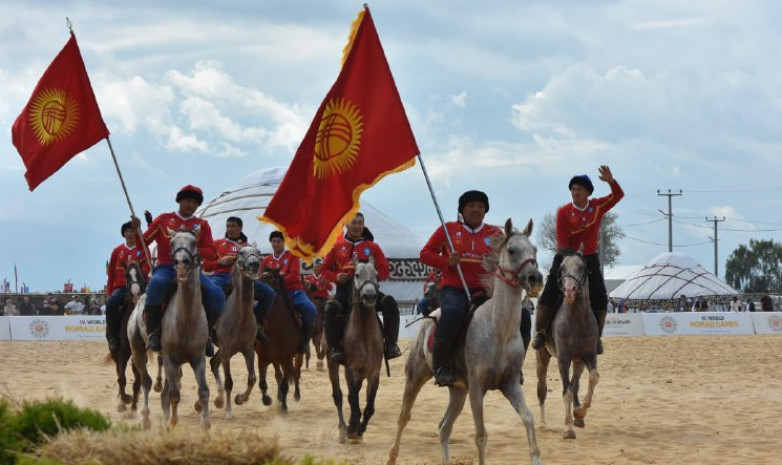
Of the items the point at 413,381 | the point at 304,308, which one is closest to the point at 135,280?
the point at 304,308

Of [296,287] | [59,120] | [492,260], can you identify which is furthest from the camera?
[296,287]

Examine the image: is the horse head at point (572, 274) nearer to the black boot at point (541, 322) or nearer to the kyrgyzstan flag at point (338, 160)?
the black boot at point (541, 322)

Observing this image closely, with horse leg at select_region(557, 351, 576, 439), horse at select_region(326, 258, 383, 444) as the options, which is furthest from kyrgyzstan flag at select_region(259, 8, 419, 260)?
horse leg at select_region(557, 351, 576, 439)

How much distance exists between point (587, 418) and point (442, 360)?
5204 mm

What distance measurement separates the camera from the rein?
842 centimetres

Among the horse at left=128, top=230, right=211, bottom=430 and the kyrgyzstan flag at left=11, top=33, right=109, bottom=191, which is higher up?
the kyrgyzstan flag at left=11, top=33, right=109, bottom=191

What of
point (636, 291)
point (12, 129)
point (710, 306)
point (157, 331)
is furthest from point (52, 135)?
point (636, 291)

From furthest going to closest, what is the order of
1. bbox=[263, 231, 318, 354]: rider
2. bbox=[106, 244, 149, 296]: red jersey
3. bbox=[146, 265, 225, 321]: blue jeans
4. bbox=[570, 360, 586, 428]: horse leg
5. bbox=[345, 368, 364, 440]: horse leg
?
bbox=[106, 244, 149, 296]: red jersey → bbox=[263, 231, 318, 354]: rider → bbox=[570, 360, 586, 428]: horse leg → bbox=[146, 265, 225, 321]: blue jeans → bbox=[345, 368, 364, 440]: horse leg

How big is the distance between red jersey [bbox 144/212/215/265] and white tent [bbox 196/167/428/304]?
2626cm

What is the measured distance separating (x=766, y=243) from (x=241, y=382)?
108039 millimetres

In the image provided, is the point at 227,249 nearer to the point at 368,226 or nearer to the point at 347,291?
the point at 347,291

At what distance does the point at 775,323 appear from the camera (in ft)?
112

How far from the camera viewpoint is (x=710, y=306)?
179 ft

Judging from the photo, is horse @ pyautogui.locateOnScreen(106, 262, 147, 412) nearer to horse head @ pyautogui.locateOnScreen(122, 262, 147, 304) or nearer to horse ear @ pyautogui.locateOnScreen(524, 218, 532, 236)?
horse head @ pyautogui.locateOnScreen(122, 262, 147, 304)
